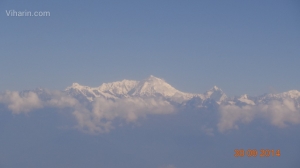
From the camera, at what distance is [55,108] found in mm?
134375

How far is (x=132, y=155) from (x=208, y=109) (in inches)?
1896

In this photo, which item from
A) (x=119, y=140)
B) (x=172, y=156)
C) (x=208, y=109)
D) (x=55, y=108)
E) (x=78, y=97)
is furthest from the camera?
(x=78, y=97)

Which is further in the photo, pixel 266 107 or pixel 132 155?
pixel 266 107

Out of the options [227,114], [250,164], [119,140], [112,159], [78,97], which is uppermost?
[78,97]

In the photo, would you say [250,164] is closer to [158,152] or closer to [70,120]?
[158,152]

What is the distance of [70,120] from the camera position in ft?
400

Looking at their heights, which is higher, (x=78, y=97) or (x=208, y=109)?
(x=78, y=97)

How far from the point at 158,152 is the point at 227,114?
38287mm

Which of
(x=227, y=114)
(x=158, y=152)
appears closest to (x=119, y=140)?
A: (x=158, y=152)

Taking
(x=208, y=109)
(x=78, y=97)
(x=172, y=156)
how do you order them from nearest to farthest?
(x=172, y=156) → (x=208, y=109) → (x=78, y=97)

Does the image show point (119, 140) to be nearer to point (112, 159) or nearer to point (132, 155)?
point (132, 155)

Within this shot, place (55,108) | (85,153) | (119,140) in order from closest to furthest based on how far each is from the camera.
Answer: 1. (85,153)
2. (119,140)
3. (55,108)

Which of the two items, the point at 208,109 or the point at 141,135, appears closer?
the point at 141,135

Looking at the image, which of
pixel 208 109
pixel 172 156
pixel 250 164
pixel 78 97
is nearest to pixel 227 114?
pixel 208 109
